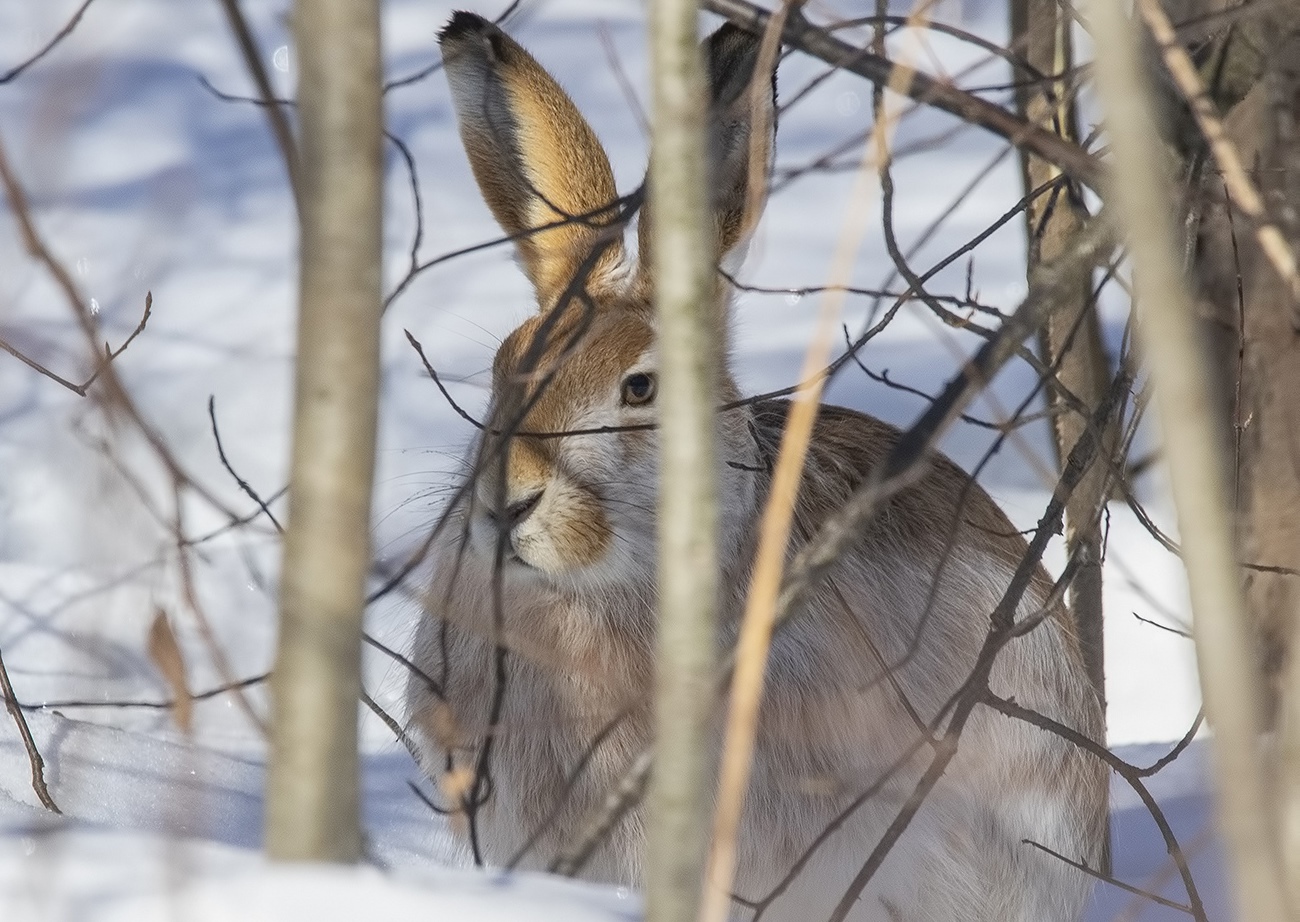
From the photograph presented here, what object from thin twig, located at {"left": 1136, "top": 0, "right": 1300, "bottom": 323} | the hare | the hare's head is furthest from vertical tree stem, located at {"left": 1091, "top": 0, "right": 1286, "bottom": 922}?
the hare

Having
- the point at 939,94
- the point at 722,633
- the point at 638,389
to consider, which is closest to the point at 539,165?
the point at 638,389

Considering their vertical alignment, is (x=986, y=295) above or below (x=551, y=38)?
below

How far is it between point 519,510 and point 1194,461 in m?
1.55

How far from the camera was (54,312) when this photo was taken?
5.38 meters

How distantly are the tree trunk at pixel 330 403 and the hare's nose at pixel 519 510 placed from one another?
1.05 meters

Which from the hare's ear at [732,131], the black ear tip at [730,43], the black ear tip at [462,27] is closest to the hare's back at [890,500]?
the hare's ear at [732,131]

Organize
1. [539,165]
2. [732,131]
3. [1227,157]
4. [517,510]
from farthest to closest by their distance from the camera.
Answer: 1. [539,165]
2. [732,131]
3. [517,510]
4. [1227,157]

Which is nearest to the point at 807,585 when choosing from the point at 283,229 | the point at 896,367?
the point at 896,367

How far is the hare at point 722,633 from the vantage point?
2.90m

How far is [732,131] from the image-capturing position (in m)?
3.01

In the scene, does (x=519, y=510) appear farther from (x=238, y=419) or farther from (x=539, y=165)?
(x=238, y=419)

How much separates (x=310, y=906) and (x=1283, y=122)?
2.62m

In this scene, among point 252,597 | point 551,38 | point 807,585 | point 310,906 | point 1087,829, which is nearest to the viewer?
point 310,906

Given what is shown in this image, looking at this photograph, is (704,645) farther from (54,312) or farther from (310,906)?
(54,312)
